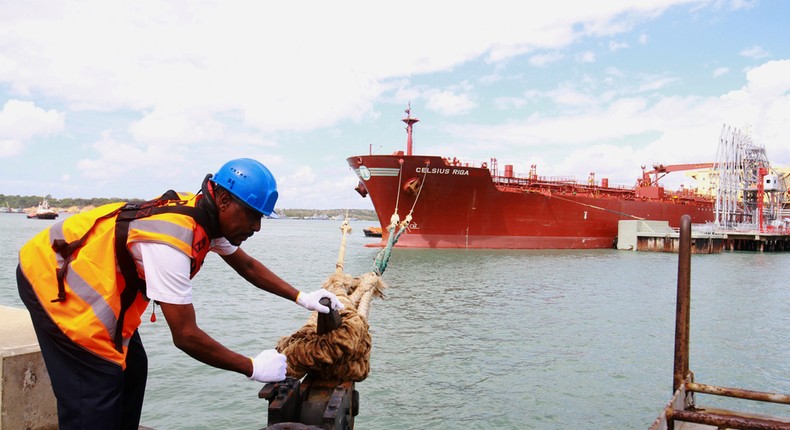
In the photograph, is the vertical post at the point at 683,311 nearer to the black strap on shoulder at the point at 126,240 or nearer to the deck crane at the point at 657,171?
the black strap on shoulder at the point at 126,240

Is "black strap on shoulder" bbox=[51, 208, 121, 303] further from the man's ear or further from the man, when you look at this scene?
the man's ear

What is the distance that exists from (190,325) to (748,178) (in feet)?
150

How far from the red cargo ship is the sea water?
8.25 meters

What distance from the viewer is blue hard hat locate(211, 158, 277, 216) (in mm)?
1987

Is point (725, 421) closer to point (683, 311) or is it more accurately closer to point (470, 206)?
point (683, 311)

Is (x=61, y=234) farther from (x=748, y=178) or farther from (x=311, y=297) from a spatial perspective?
(x=748, y=178)

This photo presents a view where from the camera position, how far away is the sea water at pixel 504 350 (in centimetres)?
552

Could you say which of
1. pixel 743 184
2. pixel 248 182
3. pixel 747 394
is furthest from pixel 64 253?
pixel 743 184

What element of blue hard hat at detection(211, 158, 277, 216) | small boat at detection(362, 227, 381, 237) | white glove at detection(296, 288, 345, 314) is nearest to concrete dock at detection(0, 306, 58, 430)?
white glove at detection(296, 288, 345, 314)

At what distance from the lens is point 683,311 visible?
4.27 meters

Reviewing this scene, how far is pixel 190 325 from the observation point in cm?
184

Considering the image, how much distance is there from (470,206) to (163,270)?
23455 millimetres

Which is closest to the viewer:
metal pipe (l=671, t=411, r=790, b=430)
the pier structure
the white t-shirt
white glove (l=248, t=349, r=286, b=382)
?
the white t-shirt

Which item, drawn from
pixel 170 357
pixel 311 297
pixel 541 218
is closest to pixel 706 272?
pixel 541 218
